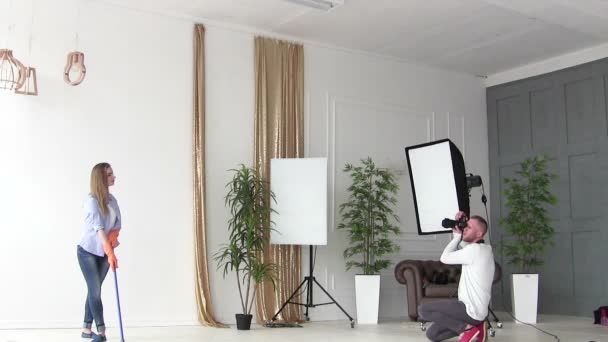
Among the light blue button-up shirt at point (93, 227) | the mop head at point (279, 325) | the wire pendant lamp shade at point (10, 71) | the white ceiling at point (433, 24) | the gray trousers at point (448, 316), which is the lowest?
the mop head at point (279, 325)

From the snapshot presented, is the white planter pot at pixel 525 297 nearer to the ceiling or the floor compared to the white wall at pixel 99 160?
nearer to the floor

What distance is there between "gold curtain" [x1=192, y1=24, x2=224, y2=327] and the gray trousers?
8.16ft

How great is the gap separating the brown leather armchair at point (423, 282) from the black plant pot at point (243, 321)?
186 centimetres

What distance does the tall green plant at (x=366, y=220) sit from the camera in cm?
744

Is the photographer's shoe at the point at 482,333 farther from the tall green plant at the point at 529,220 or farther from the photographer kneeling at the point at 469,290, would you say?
the tall green plant at the point at 529,220

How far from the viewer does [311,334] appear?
A: 6.18 metres

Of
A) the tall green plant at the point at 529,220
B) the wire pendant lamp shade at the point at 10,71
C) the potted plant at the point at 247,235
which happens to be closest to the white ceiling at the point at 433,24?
the wire pendant lamp shade at the point at 10,71

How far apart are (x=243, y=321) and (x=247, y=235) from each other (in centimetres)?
82

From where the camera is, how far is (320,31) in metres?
7.72

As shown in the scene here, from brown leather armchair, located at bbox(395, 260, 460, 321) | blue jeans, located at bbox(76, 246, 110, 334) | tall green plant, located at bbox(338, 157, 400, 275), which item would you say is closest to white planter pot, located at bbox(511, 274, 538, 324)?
brown leather armchair, located at bbox(395, 260, 460, 321)

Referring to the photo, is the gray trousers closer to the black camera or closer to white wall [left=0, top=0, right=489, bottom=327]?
the black camera

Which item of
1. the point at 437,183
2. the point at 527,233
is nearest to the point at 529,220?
the point at 527,233

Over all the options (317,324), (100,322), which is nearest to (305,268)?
(317,324)

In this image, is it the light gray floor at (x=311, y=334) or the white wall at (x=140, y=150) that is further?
the white wall at (x=140, y=150)
